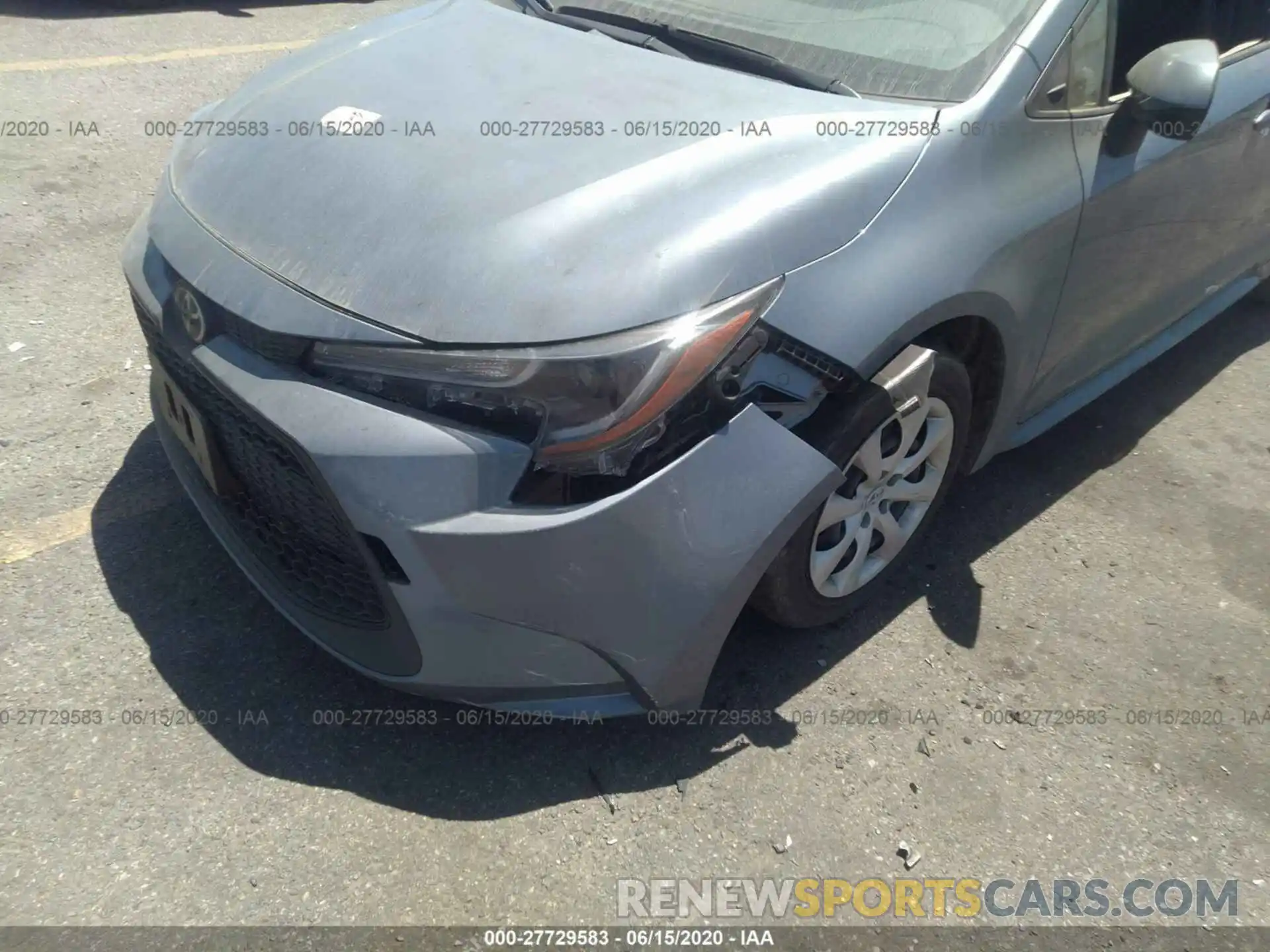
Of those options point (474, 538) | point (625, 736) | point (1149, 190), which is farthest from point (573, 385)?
point (1149, 190)

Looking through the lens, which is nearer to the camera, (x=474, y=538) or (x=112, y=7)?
(x=474, y=538)

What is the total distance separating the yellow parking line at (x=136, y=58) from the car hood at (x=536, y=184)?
3.61 metres

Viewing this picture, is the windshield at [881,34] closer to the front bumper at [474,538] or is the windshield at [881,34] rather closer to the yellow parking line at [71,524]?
the front bumper at [474,538]

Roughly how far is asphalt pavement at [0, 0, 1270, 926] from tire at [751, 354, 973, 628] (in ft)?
0.58

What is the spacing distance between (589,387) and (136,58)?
577 centimetres

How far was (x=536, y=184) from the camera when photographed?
214 cm

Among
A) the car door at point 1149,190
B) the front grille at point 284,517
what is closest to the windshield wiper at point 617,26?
the car door at point 1149,190

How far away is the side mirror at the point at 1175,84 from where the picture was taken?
2457 millimetres

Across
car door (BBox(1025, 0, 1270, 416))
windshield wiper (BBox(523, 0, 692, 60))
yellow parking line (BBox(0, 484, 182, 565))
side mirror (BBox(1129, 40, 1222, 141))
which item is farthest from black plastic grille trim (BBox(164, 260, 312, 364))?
side mirror (BBox(1129, 40, 1222, 141))

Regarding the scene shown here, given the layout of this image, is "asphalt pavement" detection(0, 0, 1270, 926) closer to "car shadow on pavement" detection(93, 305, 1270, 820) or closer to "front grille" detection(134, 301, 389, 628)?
"car shadow on pavement" detection(93, 305, 1270, 820)

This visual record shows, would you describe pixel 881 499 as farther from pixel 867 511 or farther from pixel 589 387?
pixel 589 387

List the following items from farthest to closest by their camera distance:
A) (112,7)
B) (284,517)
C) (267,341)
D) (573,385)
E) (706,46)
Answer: (112,7)
(706,46)
(284,517)
(267,341)
(573,385)

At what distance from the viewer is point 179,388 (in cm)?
234

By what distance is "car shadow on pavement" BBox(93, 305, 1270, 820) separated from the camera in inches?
90.8
